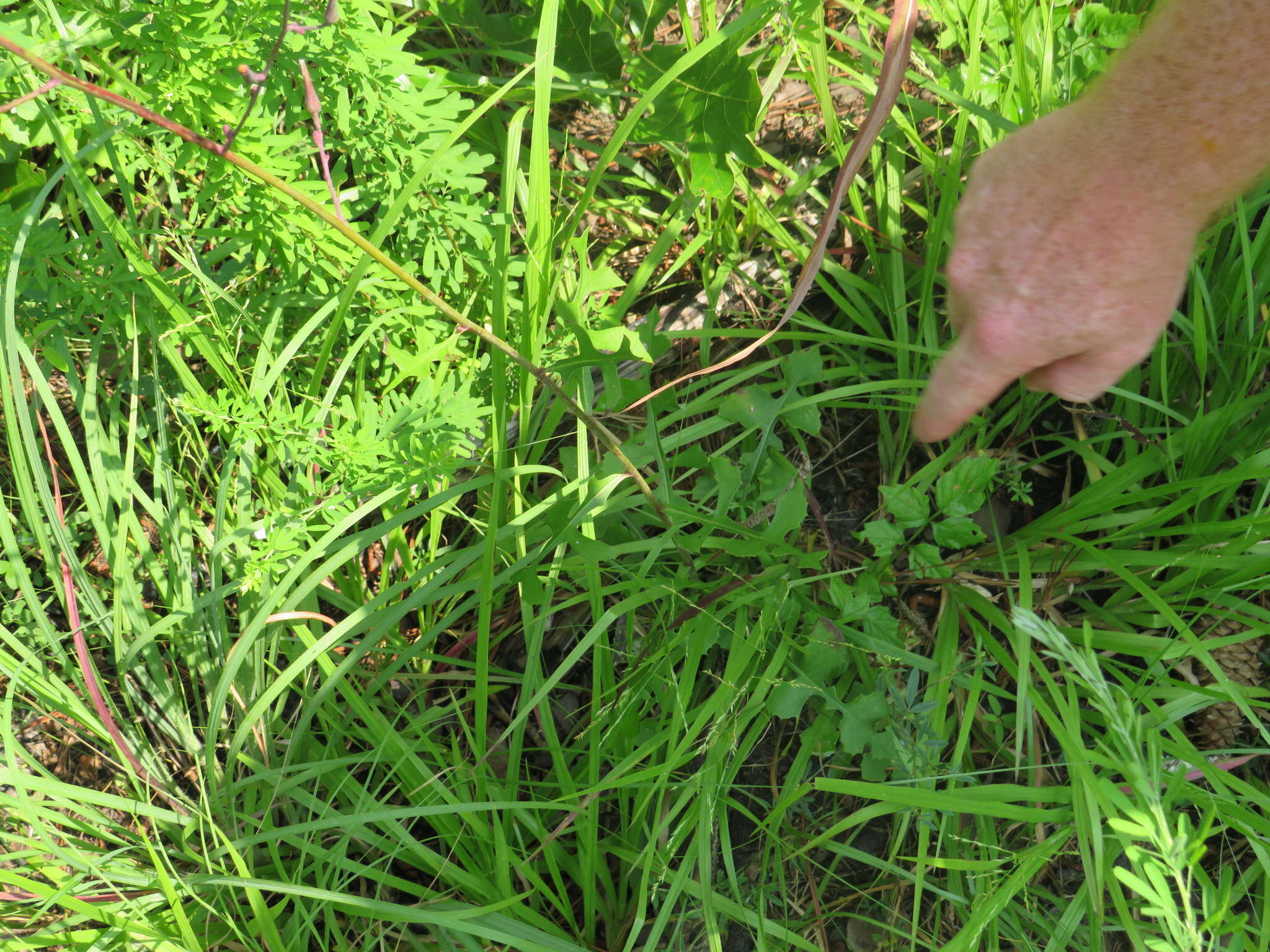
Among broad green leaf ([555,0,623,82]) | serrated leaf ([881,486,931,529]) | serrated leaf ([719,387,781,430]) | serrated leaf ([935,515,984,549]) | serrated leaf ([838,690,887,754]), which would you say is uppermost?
broad green leaf ([555,0,623,82])

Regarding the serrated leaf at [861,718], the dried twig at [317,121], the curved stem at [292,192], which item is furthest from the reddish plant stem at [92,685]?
the serrated leaf at [861,718]

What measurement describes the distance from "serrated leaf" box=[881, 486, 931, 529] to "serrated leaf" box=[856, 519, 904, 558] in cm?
2

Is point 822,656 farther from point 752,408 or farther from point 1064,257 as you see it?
point 1064,257

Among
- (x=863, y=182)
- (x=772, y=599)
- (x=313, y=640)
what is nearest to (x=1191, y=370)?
(x=863, y=182)

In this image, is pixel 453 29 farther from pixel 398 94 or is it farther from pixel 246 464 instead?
pixel 246 464

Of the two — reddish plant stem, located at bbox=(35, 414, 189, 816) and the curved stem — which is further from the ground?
the curved stem

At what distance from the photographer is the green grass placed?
4.64 feet

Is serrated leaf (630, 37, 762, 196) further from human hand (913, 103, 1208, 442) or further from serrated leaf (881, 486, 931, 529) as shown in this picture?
serrated leaf (881, 486, 931, 529)

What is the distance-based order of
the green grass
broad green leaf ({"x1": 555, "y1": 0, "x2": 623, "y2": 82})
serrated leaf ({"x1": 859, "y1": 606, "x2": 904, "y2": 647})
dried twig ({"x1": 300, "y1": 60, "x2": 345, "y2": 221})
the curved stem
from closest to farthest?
the curved stem < dried twig ({"x1": 300, "y1": 60, "x2": 345, "y2": 221}) < the green grass < serrated leaf ({"x1": 859, "y1": 606, "x2": 904, "y2": 647}) < broad green leaf ({"x1": 555, "y1": 0, "x2": 623, "y2": 82})

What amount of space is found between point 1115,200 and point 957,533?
0.65m

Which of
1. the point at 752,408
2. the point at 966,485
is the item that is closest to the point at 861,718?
the point at 966,485

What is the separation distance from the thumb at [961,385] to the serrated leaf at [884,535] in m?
0.35

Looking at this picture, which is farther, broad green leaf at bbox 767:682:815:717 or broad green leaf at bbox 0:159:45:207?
broad green leaf at bbox 0:159:45:207

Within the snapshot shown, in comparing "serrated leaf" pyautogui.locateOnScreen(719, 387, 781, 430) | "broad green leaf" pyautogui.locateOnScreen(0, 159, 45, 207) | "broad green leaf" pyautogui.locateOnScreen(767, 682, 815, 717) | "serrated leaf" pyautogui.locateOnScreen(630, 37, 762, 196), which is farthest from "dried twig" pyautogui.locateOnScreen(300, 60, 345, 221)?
"broad green leaf" pyautogui.locateOnScreen(767, 682, 815, 717)
